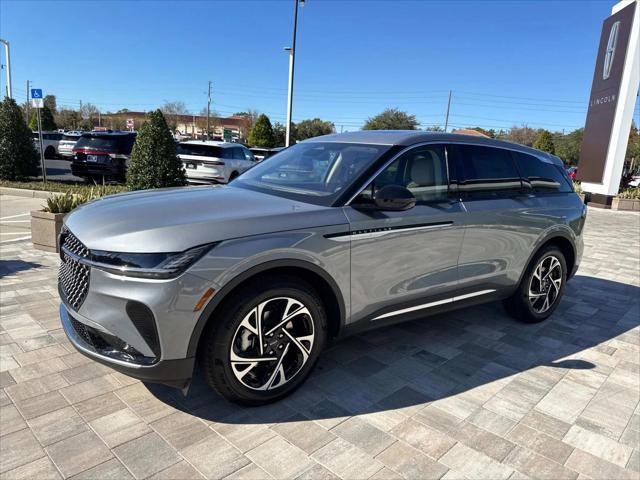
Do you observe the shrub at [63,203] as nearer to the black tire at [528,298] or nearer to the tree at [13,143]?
the black tire at [528,298]

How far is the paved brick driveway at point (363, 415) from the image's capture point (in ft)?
7.86

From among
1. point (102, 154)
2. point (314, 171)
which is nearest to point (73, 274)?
point (314, 171)

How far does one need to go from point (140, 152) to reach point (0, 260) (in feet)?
13.6

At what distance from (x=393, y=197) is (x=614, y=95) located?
66.7ft

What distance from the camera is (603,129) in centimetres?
1922

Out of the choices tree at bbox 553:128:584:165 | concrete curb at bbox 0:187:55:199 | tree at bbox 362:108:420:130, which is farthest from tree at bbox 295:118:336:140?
concrete curb at bbox 0:187:55:199

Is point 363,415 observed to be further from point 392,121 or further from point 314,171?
point 392,121

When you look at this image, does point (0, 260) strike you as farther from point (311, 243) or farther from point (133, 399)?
point (311, 243)

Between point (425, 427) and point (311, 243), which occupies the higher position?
point (311, 243)

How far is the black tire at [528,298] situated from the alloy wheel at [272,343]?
2575 mm

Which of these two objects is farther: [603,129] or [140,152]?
[603,129]

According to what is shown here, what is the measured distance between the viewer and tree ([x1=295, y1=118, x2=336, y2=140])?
194 ft

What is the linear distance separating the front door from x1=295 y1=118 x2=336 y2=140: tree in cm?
5514

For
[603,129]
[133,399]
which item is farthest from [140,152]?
[603,129]
